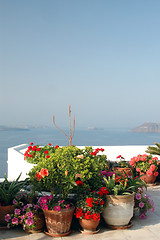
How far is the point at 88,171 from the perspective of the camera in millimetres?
4109

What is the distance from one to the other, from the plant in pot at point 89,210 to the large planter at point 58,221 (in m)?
0.14

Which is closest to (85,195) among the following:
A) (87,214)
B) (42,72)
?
(87,214)

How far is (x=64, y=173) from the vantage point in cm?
399

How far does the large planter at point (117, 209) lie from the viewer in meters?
3.98

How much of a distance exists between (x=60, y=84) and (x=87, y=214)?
264 ft

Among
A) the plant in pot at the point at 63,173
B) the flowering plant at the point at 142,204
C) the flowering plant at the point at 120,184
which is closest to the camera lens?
the plant in pot at the point at 63,173

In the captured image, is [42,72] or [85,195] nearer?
[85,195]

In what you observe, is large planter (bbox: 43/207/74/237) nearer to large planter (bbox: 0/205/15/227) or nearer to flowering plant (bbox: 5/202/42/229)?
flowering plant (bbox: 5/202/42/229)

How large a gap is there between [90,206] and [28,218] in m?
0.83

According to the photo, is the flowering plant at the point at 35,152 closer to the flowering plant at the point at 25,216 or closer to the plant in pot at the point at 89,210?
the flowering plant at the point at 25,216

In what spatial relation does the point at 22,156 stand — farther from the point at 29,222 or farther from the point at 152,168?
the point at 29,222

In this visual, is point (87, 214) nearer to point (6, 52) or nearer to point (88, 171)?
point (88, 171)

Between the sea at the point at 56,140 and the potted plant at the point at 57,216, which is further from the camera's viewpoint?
the sea at the point at 56,140

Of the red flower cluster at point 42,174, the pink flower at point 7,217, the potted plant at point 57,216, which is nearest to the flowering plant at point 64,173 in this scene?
the red flower cluster at point 42,174
